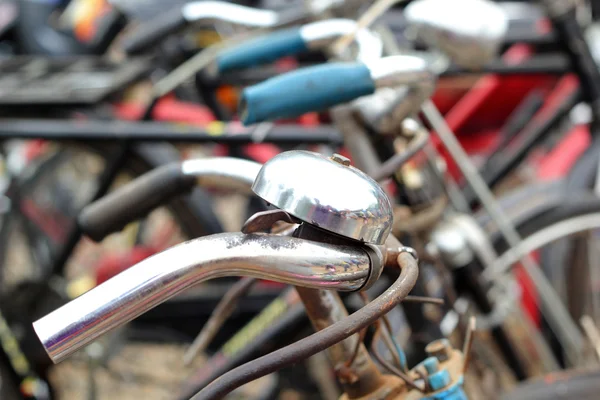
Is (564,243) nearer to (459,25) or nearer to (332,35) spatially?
(459,25)

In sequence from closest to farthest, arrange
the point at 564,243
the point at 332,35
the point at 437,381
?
the point at 437,381
the point at 332,35
the point at 564,243

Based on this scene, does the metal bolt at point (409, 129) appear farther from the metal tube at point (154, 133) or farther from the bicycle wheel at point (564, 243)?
the metal tube at point (154, 133)

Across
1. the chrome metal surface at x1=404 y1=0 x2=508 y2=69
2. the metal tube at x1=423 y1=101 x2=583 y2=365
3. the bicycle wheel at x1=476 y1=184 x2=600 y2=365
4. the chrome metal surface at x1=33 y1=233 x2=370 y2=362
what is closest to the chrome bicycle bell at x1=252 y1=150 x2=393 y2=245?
the chrome metal surface at x1=33 y1=233 x2=370 y2=362

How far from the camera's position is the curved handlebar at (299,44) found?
80 cm

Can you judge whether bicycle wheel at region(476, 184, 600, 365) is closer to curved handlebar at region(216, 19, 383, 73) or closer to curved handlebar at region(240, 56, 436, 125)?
curved handlebar at region(216, 19, 383, 73)

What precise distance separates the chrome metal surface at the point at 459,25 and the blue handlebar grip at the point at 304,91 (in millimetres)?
314

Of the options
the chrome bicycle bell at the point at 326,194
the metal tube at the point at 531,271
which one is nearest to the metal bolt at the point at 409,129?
the metal tube at the point at 531,271

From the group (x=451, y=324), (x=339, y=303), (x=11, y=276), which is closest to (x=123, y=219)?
(x=339, y=303)

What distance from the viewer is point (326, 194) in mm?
381

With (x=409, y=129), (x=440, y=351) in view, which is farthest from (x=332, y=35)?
(x=440, y=351)

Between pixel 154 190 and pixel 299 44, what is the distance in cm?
30

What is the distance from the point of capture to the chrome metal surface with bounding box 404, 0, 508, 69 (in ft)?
2.84

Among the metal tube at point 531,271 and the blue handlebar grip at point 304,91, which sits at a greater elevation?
the blue handlebar grip at point 304,91

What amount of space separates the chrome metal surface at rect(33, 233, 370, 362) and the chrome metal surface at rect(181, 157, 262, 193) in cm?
15
